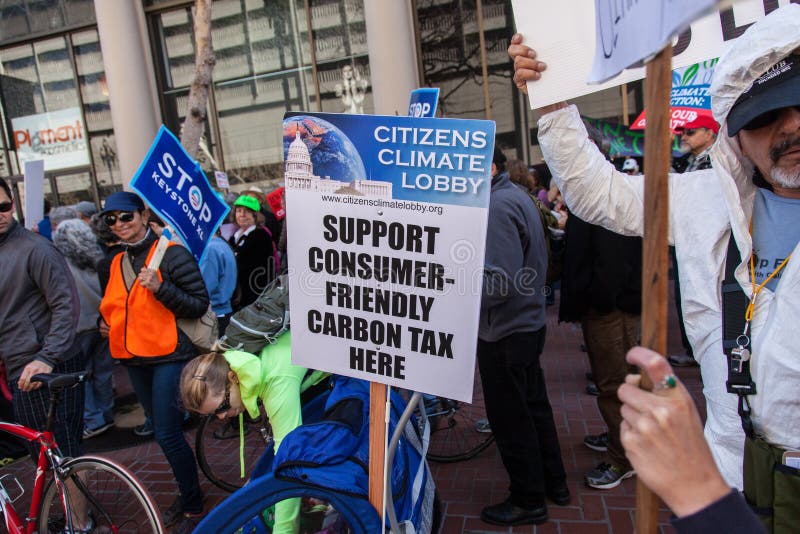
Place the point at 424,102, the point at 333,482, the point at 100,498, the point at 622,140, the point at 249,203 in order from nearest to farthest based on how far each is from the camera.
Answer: the point at 333,482, the point at 100,498, the point at 424,102, the point at 249,203, the point at 622,140

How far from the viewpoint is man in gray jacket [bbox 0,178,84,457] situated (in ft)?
9.44

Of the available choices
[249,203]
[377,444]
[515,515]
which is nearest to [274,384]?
[377,444]

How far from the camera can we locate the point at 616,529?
9.15 feet

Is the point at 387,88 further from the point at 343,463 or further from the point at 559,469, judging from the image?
the point at 343,463

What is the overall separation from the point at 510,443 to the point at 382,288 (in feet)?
4.81

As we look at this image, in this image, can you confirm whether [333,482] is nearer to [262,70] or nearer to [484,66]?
[484,66]

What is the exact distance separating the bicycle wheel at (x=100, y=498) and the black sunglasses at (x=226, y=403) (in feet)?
1.93

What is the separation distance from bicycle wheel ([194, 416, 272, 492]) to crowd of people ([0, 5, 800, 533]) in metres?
0.31

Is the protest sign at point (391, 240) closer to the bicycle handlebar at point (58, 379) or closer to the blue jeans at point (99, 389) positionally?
the bicycle handlebar at point (58, 379)

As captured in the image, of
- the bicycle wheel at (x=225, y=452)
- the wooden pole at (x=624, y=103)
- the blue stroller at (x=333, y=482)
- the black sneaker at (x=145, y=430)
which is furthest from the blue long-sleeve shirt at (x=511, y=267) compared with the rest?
the wooden pole at (x=624, y=103)

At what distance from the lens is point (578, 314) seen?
11.0 ft

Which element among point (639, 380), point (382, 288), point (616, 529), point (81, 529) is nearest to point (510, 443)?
point (616, 529)

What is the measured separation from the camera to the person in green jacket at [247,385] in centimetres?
225

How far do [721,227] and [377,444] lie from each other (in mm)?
1278
